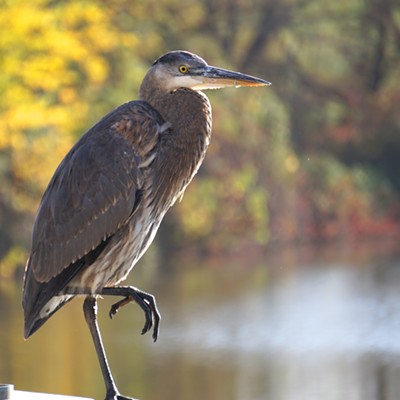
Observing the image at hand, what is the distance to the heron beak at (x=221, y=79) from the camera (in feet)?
17.4

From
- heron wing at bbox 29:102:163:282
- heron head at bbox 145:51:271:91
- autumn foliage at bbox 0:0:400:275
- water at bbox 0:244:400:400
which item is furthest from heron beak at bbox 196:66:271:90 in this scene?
autumn foliage at bbox 0:0:400:275

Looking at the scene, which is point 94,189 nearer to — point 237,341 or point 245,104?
point 237,341

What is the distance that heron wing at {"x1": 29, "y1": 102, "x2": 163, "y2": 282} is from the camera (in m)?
5.19

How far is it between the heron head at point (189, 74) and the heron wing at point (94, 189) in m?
0.15

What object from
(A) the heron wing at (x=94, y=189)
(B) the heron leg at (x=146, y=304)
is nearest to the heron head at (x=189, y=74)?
(A) the heron wing at (x=94, y=189)

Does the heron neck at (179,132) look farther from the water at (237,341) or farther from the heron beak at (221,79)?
the water at (237,341)

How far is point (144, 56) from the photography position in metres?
21.7

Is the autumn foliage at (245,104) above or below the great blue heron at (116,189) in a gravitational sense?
above

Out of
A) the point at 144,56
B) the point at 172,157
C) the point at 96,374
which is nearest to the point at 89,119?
the point at 144,56

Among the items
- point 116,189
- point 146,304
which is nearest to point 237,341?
point 116,189

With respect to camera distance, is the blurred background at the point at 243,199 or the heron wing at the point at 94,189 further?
the blurred background at the point at 243,199

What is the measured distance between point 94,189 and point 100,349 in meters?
0.65

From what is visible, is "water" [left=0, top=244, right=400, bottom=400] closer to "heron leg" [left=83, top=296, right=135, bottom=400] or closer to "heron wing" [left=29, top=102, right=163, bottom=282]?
"heron leg" [left=83, top=296, right=135, bottom=400]

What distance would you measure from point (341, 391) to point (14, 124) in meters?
7.59
